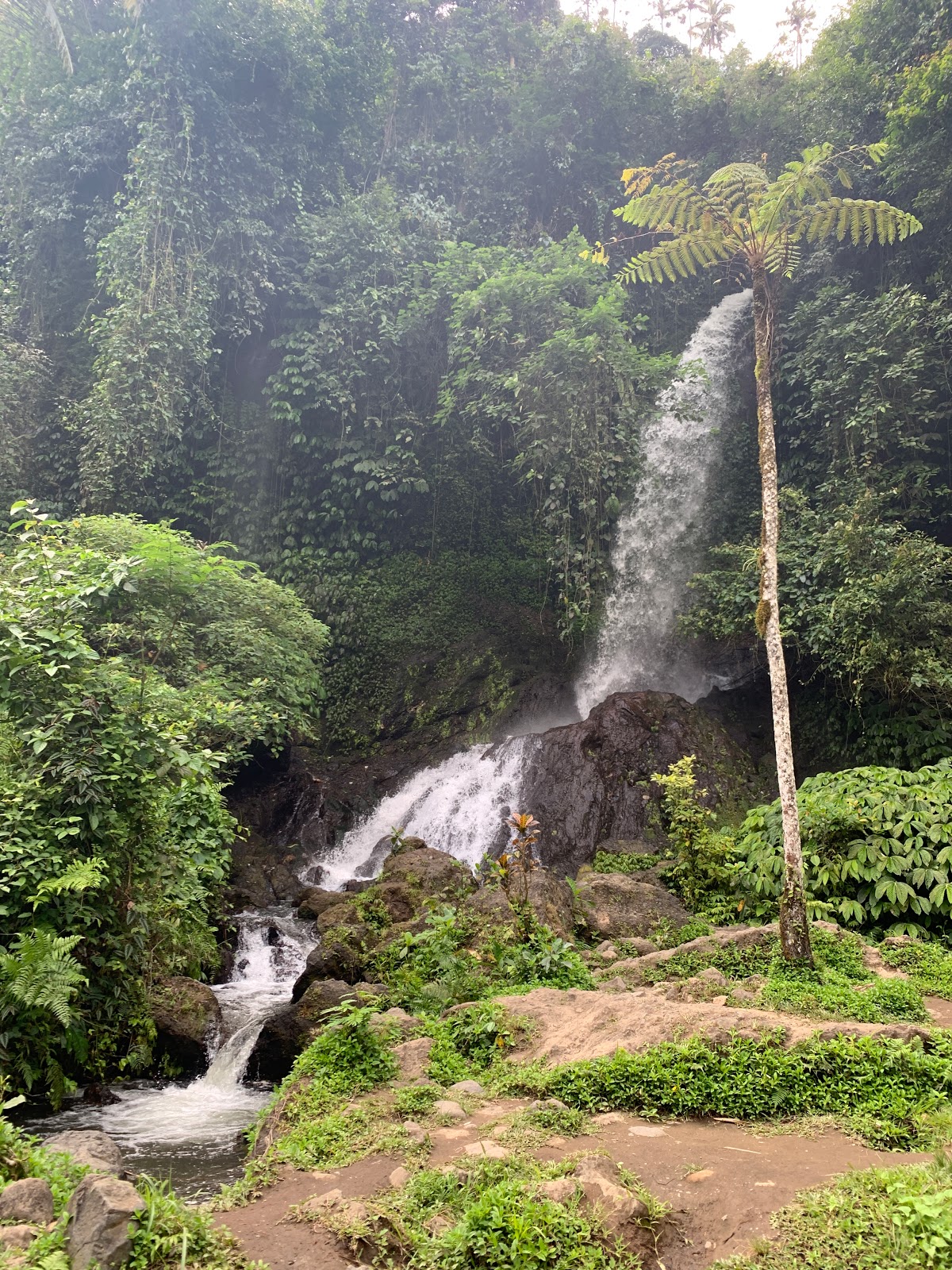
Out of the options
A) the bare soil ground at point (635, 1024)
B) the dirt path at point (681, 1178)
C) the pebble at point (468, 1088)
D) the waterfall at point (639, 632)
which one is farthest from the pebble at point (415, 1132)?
the waterfall at point (639, 632)

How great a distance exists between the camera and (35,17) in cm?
1784

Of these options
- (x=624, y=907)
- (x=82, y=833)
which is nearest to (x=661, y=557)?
(x=624, y=907)

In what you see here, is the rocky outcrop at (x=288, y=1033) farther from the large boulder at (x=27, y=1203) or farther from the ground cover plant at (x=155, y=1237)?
the large boulder at (x=27, y=1203)

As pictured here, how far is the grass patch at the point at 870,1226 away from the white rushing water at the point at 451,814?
31.3ft

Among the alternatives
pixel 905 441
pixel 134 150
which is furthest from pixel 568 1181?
pixel 134 150

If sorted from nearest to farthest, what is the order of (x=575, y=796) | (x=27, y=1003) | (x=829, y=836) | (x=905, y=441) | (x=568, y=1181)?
(x=568, y=1181) < (x=27, y=1003) < (x=829, y=836) < (x=575, y=796) < (x=905, y=441)

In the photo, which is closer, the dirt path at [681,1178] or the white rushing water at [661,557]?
the dirt path at [681,1178]

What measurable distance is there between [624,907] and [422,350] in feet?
46.9

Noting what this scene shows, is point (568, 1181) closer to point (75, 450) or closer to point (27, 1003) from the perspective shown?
point (27, 1003)

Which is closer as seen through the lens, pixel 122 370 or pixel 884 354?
pixel 884 354

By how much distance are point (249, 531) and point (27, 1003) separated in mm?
13723

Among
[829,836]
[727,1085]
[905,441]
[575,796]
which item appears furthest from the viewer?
[905,441]

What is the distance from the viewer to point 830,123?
17.2 m

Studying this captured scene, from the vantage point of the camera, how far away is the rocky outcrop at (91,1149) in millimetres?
3607
